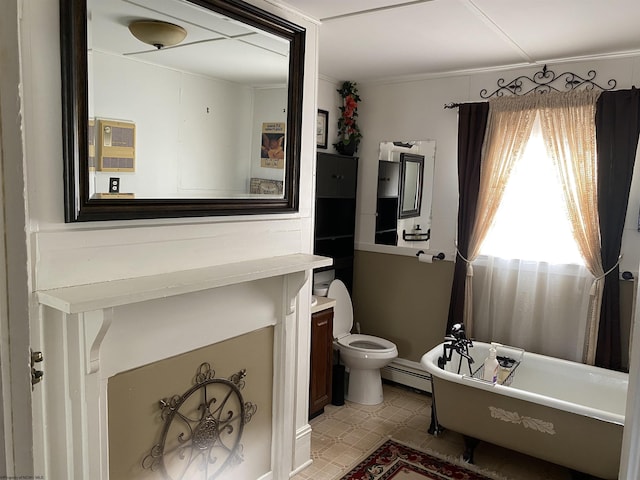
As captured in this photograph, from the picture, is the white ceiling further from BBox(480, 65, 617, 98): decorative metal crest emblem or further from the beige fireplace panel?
the beige fireplace panel

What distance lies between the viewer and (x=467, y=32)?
9.38 ft

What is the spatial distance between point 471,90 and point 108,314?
307 centimetres

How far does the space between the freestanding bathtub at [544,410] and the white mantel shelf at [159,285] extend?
1.32 m

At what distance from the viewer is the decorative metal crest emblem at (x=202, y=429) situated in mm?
2150

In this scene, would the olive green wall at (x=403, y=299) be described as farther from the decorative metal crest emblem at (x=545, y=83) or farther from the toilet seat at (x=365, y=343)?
the decorative metal crest emblem at (x=545, y=83)

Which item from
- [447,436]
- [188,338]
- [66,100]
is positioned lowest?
[447,436]

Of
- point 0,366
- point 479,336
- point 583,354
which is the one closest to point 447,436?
point 479,336

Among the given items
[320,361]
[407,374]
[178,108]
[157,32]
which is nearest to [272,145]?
[178,108]

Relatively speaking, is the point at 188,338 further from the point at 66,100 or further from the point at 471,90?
the point at 471,90

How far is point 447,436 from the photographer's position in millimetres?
3465

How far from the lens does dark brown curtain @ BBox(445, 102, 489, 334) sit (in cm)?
367

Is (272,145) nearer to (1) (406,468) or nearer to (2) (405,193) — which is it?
(2) (405,193)

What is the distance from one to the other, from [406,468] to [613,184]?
2178 millimetres

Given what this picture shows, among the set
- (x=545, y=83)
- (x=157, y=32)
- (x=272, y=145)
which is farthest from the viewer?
(x=545, y=83)
